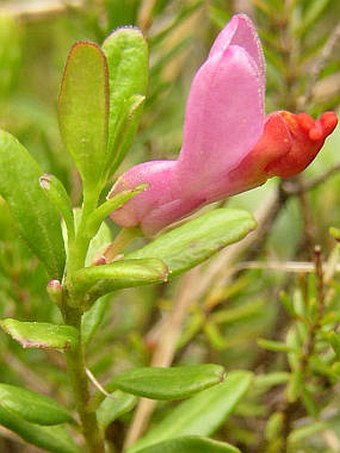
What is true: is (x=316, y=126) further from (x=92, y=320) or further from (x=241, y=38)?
(x=92, y=320)

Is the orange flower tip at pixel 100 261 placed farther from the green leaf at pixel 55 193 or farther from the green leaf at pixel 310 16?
the green leaf at pixel 310 16

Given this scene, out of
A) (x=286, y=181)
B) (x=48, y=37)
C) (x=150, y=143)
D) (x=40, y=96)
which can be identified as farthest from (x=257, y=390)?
(x=48, y=37)

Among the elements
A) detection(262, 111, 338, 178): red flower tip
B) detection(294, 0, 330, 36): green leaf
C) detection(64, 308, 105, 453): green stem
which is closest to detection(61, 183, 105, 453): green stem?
detection(64, 308, 105, 453): green stem

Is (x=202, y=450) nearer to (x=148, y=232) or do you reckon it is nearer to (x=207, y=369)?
(x=207, y=369)

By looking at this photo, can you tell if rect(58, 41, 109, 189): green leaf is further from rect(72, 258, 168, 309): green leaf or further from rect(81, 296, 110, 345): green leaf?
rect(81, 296, 110, 345): green leaf

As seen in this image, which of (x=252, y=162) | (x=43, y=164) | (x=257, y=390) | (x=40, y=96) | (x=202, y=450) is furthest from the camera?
(x=40, y=96)

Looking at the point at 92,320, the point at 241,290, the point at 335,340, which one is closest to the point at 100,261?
the point at 92,320
